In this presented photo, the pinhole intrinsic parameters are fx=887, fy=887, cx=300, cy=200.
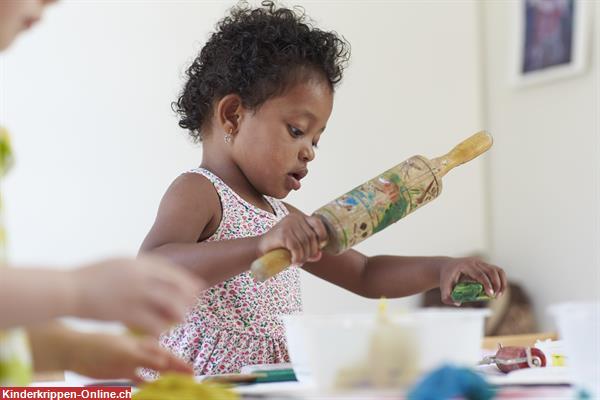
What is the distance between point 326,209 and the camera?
894mm

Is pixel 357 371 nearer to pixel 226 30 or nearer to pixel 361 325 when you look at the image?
pixel 361 325

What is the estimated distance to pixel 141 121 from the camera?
92.3 inches

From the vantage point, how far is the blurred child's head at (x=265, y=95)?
1254mm

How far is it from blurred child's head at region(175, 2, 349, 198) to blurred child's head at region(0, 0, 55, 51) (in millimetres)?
635

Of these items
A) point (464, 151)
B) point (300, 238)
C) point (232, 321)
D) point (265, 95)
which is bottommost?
point (232, 321)

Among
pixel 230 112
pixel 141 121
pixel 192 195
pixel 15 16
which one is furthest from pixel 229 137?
pixel 141 121

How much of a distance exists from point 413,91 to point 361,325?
2.22 m

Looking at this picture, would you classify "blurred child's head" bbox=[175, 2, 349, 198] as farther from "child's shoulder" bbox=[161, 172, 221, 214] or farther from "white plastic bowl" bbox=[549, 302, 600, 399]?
"white plastic bowl" bbox=[549, 302, 600, 399]

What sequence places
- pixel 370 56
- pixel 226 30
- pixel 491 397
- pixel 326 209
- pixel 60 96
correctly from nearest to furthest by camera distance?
1. pixel 491 397
2. pixel 326 209
3. pixel 226 30
4. pixel 60 96
5. pixel 370 56

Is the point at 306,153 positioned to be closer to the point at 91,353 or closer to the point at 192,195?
the point at 192,195

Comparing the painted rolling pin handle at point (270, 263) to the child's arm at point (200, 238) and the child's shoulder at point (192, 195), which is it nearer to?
the child's arm at point (200, 238)

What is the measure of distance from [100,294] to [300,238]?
407mm

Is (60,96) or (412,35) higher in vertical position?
(412,35)

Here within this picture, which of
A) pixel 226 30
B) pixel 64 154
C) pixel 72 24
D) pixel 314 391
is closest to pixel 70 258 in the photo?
pixel 64 154
